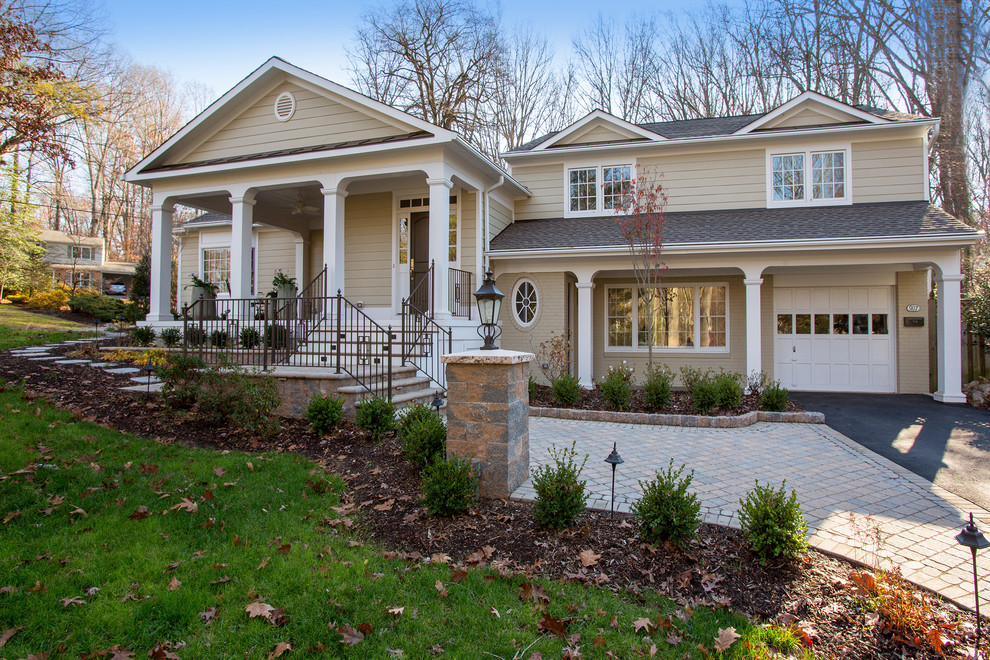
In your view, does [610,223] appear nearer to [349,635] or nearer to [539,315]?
[539,315]

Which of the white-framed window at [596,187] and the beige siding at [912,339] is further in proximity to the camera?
the white-framed window at [596,187]

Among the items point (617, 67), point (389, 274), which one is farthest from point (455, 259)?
point (617, 67)

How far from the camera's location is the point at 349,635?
276 cm

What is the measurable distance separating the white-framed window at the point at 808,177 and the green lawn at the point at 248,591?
39.5 feet

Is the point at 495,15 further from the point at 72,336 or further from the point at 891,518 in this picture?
the point at 891,518

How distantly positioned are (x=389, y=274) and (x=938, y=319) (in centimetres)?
1121

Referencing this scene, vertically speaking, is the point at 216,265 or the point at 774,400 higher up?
the point at 216,265

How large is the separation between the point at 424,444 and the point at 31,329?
53.1ft

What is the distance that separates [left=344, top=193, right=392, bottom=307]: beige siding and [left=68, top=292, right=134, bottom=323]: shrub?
40.3 ft

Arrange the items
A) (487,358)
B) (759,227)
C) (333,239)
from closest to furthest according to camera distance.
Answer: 1. (487,358)
2. (333,239)
3. (759,227)

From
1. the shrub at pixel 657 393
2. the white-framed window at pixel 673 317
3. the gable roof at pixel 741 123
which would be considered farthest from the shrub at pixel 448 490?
the gable roof at pixel 741 123

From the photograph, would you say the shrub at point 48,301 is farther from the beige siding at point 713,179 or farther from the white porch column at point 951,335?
the white porch column at point 951,335

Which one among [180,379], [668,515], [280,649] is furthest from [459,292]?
[280,649]

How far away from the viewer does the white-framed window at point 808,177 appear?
12320 mm
